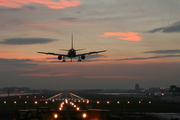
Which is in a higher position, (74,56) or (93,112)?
(74,56)

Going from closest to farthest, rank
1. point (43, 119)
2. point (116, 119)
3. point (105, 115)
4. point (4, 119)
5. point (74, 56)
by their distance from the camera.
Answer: point (105, 115)
point (116, 119)
point (43, 119)
point (4, 119)
point (74, 56)

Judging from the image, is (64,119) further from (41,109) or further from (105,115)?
(105,115)

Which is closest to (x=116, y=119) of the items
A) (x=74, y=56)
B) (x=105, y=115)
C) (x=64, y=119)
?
(x=105, y=115)

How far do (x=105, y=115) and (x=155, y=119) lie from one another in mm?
22110

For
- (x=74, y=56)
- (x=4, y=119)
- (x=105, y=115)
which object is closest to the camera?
(x=105, y=115)

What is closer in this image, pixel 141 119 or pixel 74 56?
pixel 141 119

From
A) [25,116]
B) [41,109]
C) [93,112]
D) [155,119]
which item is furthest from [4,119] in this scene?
[155,119]

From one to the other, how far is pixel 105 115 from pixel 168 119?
2481cm

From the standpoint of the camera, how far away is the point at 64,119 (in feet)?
178

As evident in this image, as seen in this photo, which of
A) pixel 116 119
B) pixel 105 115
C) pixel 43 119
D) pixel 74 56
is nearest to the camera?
pixel 105 115

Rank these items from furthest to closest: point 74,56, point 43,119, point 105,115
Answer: point 74,56, point 43,119, point 105,115

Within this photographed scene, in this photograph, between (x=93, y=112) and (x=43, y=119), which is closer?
(x=93, y=112)

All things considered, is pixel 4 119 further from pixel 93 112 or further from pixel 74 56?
pixel 74 56

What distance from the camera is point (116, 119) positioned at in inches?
2053
